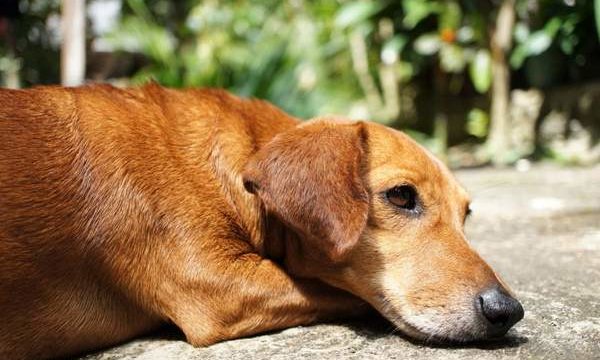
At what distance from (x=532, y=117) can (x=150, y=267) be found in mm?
6227

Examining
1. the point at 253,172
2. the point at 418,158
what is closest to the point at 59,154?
the point at 253,172

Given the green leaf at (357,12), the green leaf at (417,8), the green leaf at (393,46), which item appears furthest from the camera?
the green leaf at (393,46)

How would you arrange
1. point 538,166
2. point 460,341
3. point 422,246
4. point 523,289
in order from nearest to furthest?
point 460,341
point 422,246
point 523,289
point 538,166

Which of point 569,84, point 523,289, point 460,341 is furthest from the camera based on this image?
point 569,84

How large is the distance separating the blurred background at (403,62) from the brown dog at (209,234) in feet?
11.3

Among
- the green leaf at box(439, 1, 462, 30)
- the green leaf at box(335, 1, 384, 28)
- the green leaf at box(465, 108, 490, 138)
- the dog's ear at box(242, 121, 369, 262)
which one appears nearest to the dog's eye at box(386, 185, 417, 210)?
the dog's ear at box(242, 121, 369, 262)

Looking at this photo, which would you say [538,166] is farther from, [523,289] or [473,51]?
[523,289]

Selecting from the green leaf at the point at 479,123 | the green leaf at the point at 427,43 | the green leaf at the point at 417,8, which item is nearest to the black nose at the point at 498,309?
the green leaf at the point at 417,8

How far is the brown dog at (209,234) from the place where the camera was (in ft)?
7.47

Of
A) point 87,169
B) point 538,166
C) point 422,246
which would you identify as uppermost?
point 87,169

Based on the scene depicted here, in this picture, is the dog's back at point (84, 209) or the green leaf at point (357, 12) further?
the green leaf at point (357, 12)

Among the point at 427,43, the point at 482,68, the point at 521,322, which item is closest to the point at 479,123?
the point at 482,68

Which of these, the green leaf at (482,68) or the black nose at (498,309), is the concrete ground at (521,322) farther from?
the green leaf at (482,68)

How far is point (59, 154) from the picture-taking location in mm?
2410
